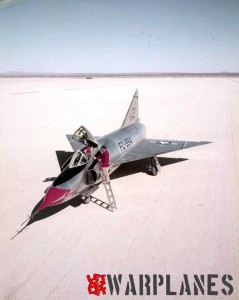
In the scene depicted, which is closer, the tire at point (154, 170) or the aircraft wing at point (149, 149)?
the aircraft wing at point (149, 149)

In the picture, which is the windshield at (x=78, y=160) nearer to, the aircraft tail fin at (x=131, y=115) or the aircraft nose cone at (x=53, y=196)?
the aircraft nose cone at (x=53, y=196)

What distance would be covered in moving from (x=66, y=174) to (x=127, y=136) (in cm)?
528

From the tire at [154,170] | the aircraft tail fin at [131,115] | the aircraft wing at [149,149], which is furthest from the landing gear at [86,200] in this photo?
the aircraft tail fin at [131,115]

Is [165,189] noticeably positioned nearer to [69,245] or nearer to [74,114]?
[69,245]

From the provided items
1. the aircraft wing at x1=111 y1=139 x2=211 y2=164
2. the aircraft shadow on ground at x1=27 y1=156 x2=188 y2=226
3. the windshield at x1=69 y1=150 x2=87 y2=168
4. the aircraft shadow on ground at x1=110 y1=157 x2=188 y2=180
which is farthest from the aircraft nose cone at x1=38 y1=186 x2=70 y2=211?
the aircraft shadow on ground at x1=110 y1=157 x2=188 y2=180

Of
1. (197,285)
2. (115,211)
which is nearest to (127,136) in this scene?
(115,211)

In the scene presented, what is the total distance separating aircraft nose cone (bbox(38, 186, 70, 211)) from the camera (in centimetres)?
862

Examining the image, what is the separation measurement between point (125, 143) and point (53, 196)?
18.2 feet

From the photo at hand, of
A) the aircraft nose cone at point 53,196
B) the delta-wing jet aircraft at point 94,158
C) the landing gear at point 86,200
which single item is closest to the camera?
the aircraft nose cone at point 53,196

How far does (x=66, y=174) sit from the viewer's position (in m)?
9.36

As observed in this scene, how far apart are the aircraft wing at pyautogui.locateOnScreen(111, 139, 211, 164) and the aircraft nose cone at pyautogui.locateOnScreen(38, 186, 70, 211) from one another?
346 cm

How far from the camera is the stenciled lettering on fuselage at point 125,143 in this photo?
12.9m

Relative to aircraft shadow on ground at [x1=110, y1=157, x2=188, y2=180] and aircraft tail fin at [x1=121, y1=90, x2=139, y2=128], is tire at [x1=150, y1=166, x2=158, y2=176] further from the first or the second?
aircraft tail fin at [x1=121, y1=90, x2=139, y2=128]

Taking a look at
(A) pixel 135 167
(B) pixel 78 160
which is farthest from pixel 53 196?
(A) pixel 135 167
